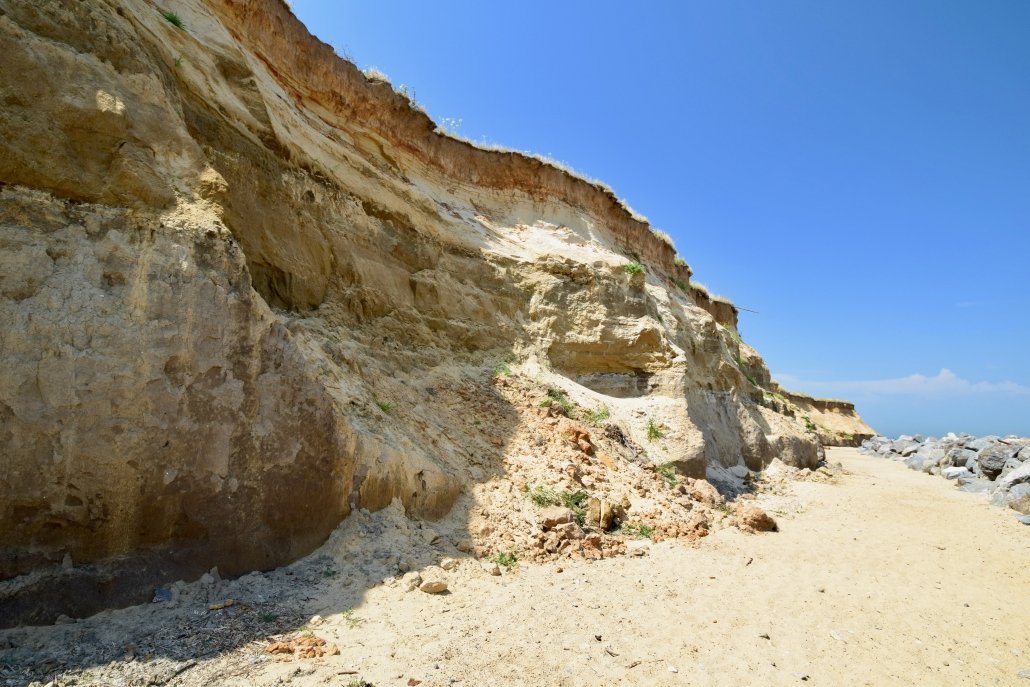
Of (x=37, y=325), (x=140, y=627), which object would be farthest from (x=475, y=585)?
(x=37, y=325)

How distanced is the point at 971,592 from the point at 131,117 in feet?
34.0

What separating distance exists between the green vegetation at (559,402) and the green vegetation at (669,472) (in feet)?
6.07

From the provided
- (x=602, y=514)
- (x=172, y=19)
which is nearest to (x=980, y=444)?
(x=602, y=514)

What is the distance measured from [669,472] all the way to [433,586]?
5794mm

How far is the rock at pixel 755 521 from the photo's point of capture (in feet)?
27.1

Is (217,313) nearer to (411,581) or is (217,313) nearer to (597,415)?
(411,581)

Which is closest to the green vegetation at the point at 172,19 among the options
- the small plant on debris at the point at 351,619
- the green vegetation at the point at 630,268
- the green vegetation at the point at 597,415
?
the small plant on debris at the point at 351,619

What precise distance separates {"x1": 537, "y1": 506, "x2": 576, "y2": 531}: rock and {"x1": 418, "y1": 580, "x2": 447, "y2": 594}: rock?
1880mm

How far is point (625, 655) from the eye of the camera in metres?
4.12

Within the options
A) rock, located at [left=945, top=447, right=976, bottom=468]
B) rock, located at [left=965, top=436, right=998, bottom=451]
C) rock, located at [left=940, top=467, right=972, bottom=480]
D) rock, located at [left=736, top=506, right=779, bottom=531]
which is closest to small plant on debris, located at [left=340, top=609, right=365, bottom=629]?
rock, located at [left=736, top=506, right=779, bottom=531]

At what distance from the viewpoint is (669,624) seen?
473 cm

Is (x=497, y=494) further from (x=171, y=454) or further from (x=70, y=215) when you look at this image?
(x=70, y=215)

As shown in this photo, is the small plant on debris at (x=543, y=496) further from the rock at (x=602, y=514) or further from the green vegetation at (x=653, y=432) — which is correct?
the green vegetation at (x=653, y=432)

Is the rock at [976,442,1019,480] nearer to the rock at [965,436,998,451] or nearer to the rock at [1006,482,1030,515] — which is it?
the rock at [965,436,998,451]
